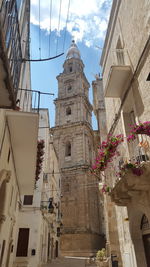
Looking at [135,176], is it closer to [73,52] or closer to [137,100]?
[137,100]

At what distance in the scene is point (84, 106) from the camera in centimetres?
3612

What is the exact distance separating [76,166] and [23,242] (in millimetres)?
17104

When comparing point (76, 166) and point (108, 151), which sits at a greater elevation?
point (76, 166)

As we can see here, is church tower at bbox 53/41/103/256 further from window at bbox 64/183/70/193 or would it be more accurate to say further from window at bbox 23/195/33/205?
window at bbox 23/195/33/205

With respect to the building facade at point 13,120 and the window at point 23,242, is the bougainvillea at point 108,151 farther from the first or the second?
the window at point 23,242

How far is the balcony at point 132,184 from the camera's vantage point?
16.6 ft

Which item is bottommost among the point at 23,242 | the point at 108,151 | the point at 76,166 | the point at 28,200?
the point at 23,242

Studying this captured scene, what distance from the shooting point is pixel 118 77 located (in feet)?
24.9

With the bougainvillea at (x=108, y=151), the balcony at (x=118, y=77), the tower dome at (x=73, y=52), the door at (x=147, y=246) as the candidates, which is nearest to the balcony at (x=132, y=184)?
the bougainvillea at (x=108, y=151)

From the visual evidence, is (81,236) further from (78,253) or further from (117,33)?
(117,33)

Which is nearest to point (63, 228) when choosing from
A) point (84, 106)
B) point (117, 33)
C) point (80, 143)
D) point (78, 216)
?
point (78, 216)

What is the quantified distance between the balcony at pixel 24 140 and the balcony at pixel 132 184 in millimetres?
2891

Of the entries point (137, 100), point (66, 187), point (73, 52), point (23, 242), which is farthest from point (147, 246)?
point (73, 52)

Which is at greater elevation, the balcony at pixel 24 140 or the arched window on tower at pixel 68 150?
the arched window on tower at pixel 68 150
